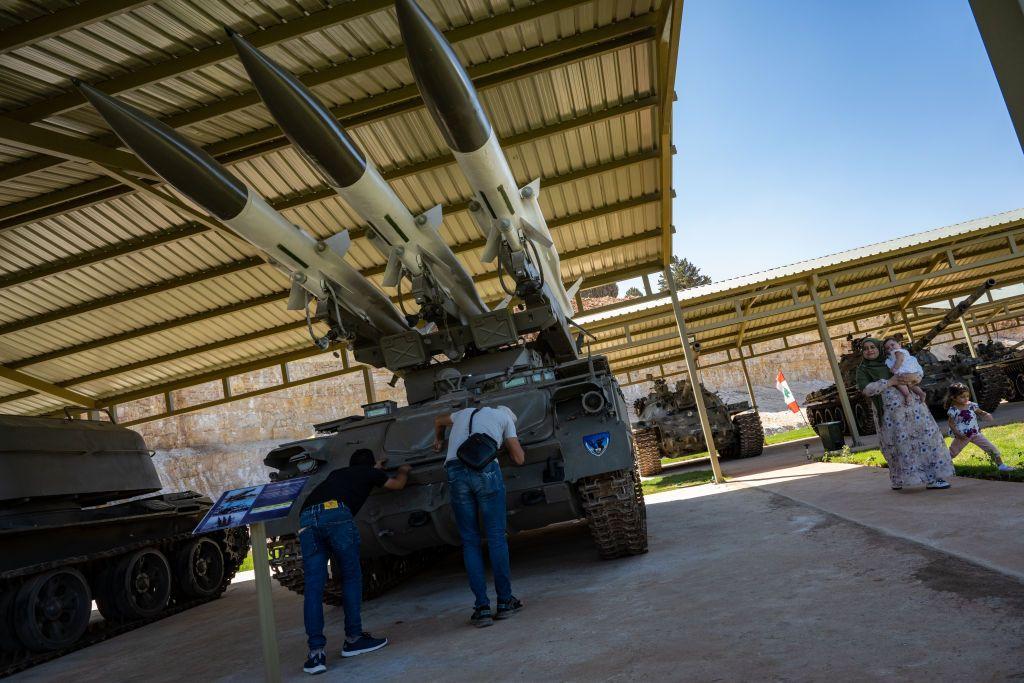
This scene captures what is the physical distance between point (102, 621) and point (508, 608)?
7.31m

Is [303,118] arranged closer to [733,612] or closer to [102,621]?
[733,612]

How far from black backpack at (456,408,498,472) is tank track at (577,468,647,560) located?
108 cm

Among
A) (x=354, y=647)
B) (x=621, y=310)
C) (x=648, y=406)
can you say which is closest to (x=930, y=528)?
(x=354, y=647)

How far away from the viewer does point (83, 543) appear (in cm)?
801

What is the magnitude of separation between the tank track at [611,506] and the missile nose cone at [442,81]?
336 cm

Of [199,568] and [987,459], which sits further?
[199,568]

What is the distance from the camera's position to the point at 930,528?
4613 millimetres

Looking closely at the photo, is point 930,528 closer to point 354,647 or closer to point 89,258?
point 354,647

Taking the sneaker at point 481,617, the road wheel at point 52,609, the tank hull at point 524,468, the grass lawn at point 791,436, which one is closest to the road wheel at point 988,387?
the grass lawn at point 791,436

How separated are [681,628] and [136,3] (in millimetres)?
6604

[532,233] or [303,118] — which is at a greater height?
[303,118]

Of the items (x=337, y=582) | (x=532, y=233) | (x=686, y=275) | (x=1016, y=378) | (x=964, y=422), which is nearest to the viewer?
(x=337, y=582)

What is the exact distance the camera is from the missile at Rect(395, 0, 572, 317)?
606cm

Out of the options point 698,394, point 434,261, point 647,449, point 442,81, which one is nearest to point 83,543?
point 434,261
